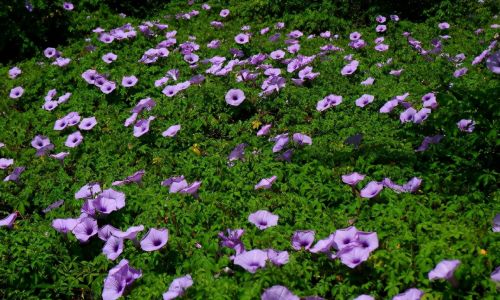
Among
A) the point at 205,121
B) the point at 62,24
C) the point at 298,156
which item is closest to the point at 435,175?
the point at 298,156

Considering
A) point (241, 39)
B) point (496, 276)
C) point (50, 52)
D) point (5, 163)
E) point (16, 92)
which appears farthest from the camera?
point (50, 52)

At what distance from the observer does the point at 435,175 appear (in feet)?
10.6

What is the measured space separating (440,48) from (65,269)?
445 centimetres

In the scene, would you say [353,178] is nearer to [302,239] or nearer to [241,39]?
[302,239]

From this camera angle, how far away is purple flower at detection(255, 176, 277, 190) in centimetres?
337

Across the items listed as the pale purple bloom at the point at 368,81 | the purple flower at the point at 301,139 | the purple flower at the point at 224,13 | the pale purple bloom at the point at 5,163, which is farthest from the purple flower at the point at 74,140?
the purple flower at the point at 224,13

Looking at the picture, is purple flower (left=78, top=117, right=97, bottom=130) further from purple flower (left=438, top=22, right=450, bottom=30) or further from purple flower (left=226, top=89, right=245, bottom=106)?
purple flower (left=438, top=22, right=450, bottom=30)

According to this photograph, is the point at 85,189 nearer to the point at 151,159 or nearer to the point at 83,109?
the point at 151,159

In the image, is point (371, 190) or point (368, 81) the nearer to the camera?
point (371, 190)

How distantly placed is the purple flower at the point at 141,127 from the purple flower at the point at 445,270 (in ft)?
8.77

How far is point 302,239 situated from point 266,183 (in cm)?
63

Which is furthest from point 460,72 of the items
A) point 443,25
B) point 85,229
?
point 85,229

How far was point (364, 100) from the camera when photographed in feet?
14.4

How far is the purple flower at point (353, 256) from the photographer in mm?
2574
